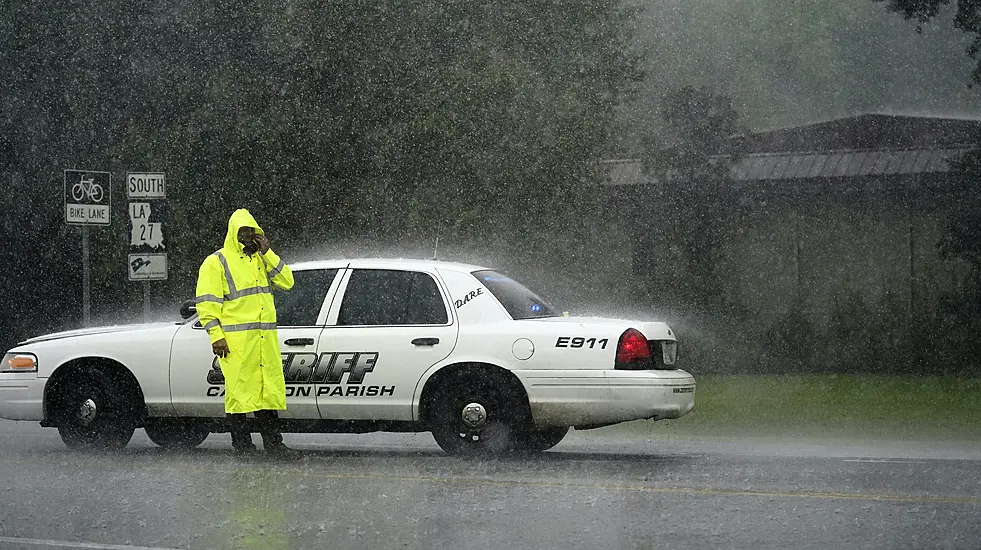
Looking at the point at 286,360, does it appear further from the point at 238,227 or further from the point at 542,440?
the point at 542,440

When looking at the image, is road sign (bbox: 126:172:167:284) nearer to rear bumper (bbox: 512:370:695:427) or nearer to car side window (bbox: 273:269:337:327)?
car side window (bbox: 273:269:337:327)

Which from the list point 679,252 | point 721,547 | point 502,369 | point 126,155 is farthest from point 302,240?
point 721,547

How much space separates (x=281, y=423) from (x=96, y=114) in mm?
13706

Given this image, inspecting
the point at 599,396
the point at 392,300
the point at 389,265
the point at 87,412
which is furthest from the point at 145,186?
the point at 599,396

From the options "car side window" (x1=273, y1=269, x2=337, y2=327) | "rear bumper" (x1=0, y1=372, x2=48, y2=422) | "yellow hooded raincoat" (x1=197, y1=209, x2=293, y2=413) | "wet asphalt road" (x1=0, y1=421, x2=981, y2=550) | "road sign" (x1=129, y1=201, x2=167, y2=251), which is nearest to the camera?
"wet asphalt road" (x1=0, y1=421, x2=981, y2=550)

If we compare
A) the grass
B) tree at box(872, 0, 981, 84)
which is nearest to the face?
the grass

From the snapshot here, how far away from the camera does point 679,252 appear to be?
27531mm

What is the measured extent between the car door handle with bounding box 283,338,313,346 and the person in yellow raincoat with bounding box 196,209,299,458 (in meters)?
0.25

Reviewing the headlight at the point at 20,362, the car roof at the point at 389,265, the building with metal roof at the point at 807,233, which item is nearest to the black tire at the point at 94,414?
the headlight at the point at 20,362

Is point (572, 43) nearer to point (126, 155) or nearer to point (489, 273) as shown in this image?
point (126, 155)

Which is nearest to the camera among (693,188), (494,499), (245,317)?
(494,499)

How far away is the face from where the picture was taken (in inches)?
425

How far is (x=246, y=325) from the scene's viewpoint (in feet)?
35.1

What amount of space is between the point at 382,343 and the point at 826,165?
18.6 meters
